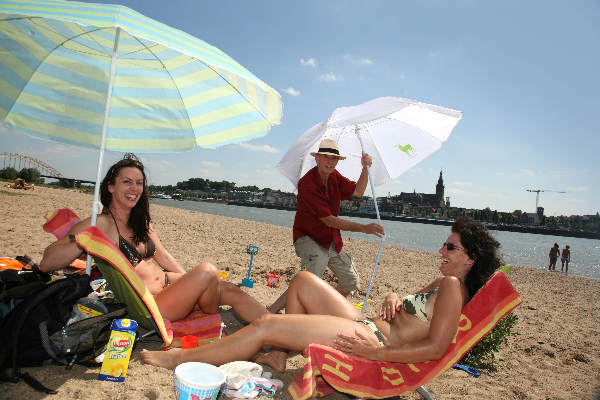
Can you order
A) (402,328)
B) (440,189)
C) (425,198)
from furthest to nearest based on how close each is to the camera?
(440,189) → (425,198) → (402,328)

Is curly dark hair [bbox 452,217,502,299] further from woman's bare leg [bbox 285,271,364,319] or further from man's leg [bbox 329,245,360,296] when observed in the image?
man's leg [bbox 329,245,360,296]

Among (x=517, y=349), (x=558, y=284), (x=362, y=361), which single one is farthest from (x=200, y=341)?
(x=558, y=284)

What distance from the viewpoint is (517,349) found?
175 inches

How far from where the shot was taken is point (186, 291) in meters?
2.50

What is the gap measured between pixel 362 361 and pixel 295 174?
2471 millimetres

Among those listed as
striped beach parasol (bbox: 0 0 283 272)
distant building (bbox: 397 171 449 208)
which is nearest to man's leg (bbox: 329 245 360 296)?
striped beach parasol (bbox: 0 0 283 272)

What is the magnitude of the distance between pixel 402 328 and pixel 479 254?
65cm

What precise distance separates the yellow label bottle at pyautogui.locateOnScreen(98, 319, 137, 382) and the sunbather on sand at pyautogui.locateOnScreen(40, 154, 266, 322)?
0.42 metres

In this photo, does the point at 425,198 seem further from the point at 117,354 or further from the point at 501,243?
the point at 117,354

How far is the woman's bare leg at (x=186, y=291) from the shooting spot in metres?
2.49

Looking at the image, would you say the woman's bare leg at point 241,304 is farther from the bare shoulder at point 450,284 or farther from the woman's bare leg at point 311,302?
the bare shoulder at point 450,284

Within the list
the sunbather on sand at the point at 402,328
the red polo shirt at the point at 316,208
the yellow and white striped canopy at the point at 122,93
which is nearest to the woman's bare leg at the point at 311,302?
the sunbather on sand at the point at 402,328

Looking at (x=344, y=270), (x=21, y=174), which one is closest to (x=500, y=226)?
(x=21, y=174)

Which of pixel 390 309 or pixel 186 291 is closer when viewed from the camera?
pixel 390 309
